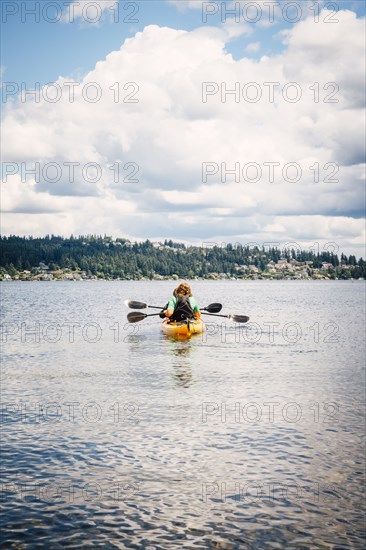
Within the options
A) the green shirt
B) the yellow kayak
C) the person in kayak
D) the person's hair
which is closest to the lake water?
the person's hair

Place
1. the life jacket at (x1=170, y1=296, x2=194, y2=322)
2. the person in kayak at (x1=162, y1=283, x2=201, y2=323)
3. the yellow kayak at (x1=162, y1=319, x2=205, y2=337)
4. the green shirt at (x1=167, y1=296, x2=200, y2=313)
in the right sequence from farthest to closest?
the green shirt at (x1=167, y1=296, x2=200, y2=313) → the life jacket at (x1=170, y1=296, x2=194, y2=322) → the yellow kayak at (x1=162, y1=319, x2=205, y2=337) → the person in kayak at (x1=162, y1=283, x2=201, y2=323)

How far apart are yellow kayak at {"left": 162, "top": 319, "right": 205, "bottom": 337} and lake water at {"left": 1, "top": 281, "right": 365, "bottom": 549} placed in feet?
31.5

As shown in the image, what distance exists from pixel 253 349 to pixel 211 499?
79.9ft

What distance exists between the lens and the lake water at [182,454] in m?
10.4

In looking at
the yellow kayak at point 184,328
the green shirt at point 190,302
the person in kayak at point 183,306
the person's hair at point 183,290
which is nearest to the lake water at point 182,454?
the person's hair at point 183,290

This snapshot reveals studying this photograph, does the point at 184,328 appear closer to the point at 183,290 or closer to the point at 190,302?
the point at 190,302

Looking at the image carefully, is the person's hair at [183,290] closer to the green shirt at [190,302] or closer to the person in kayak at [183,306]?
the person in kayak at [183,306]

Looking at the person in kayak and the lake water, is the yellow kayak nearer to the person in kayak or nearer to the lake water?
the person in kayak

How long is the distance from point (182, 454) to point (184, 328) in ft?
83.4

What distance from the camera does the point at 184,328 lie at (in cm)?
3978

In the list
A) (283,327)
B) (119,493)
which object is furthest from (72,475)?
(283,327)

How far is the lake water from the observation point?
1038 centimetres

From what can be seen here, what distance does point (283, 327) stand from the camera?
53.6 m

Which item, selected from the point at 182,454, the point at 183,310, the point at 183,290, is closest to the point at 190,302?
the point at 183,310
